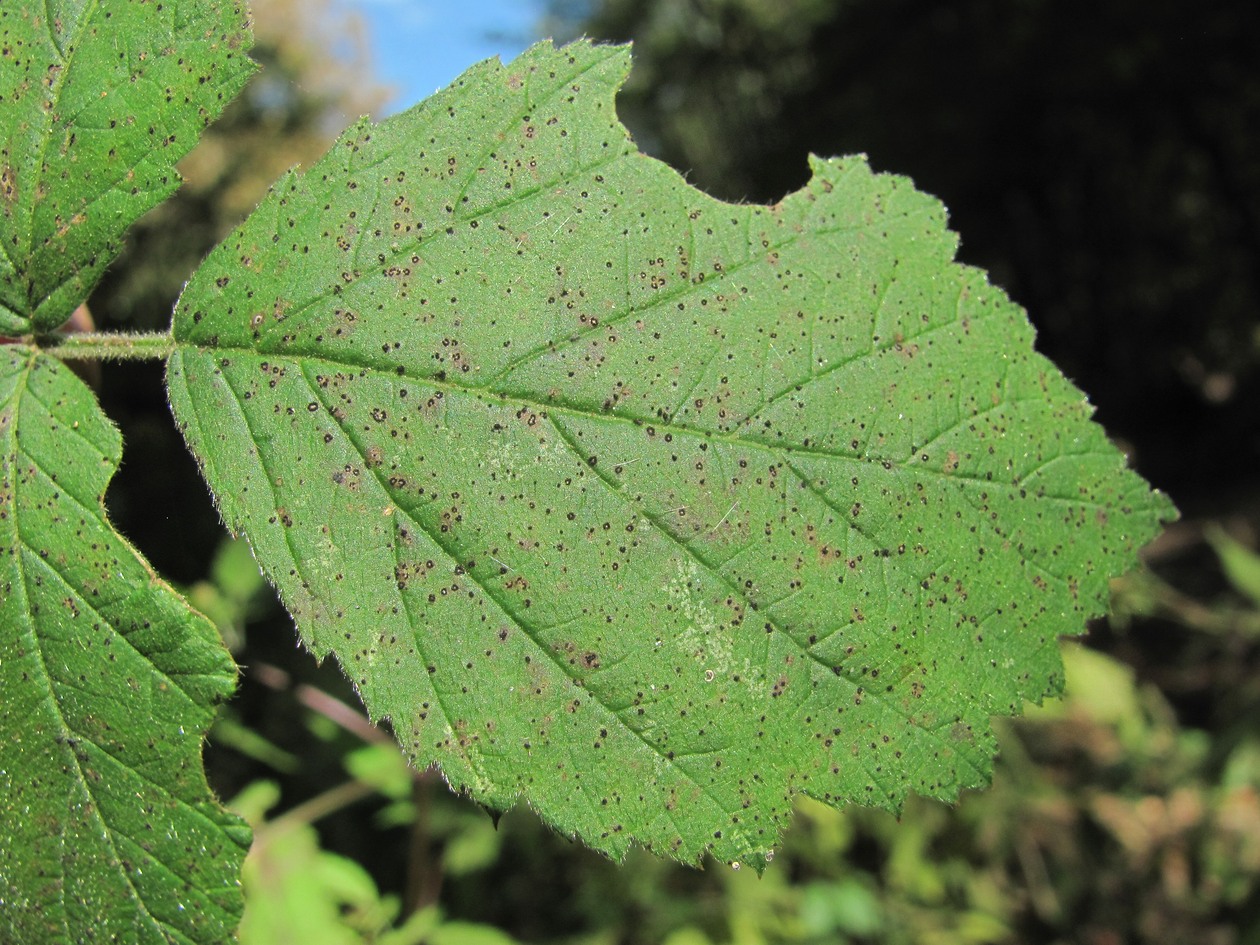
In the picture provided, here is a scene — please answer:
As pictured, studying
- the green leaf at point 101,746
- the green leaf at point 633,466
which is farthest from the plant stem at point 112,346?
the green leaf at point 101,746

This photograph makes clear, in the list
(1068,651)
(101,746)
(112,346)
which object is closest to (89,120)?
(112,346)

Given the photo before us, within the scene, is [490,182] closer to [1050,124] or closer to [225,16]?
[225,16]

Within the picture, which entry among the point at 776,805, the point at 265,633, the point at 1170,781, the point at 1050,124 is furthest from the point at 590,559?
the point at 1050,124

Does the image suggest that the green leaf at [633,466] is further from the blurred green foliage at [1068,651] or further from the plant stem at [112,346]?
the blurred green foliage at [1068,651]

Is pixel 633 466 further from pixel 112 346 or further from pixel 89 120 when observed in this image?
pixel 89 120

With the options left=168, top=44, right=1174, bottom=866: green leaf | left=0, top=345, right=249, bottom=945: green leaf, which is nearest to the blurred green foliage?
left=168, top=44, right=1174, bottom=866: green leaf
